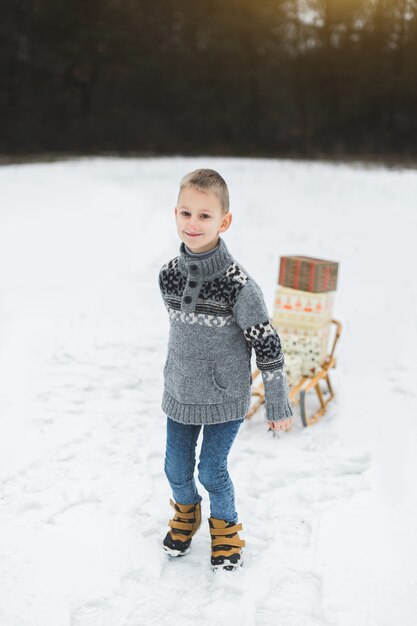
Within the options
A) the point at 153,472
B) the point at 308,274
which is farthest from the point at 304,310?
the point at 153,472

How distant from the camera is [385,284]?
904cm

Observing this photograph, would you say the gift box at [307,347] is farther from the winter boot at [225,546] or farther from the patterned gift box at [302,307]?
the winter boot at [225,546]

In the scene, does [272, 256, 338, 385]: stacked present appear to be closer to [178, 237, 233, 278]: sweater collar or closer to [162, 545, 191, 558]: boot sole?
[162, 545, 191, 558]: boot sole

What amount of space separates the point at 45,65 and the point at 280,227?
63.5 ft

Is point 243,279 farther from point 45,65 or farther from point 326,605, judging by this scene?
point 45,65

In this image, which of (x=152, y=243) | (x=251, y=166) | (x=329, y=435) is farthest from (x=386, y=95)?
(x=329, y=435)

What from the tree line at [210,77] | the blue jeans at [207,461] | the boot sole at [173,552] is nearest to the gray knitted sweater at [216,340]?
the blue jeans at [207,461]

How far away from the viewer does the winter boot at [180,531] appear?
3.17 m

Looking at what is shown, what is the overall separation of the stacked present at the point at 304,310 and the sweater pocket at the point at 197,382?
2.10 meters

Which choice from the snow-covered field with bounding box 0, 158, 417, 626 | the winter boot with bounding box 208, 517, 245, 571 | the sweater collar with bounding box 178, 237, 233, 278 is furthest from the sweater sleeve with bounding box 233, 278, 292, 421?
the snow-covered field with bounding box 0, 158, 417, 626

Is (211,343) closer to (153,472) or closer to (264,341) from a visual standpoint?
(264,341)

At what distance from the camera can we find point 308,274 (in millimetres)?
4801

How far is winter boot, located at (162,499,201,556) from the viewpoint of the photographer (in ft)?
10.4

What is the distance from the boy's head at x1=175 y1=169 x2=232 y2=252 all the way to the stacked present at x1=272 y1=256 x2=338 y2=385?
227 centimetres
